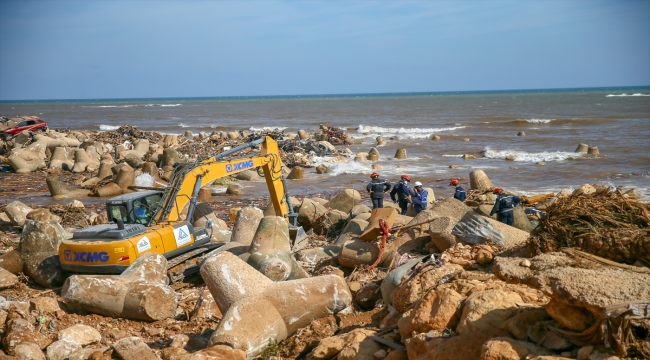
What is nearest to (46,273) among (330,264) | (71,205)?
(330,264)

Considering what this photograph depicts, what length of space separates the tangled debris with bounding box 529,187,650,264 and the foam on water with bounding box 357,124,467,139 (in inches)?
1327

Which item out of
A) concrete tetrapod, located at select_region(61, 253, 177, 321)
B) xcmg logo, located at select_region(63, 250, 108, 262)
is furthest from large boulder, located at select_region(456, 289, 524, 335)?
xcmg logo, located at select_region(63, 250, 108, 262)

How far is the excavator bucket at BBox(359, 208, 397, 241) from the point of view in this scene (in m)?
9.14

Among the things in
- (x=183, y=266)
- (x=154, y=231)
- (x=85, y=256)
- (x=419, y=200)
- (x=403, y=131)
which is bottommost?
(x=403, y=131)

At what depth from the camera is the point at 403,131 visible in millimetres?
43906

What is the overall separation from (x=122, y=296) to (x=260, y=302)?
2407 mm

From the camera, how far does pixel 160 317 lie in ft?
26.8

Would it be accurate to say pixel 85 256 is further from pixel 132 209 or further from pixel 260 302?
pixel 260 302

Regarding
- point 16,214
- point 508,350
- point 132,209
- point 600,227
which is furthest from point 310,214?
point 508,350

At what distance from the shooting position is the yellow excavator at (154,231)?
8.97 metres

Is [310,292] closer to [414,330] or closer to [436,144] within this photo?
[414,330]

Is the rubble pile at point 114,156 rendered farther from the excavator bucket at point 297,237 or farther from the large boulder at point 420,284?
the large boulder at point 420,284

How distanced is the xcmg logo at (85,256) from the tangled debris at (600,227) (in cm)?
581

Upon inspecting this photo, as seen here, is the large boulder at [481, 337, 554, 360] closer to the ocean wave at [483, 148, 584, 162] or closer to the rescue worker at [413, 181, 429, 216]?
the rescue worker at [413, 181, 429, 216]
